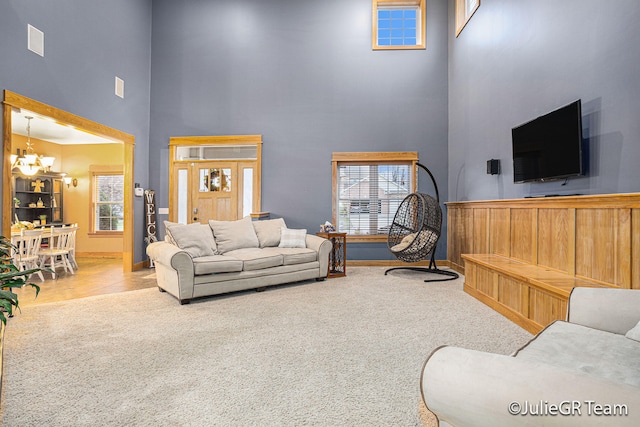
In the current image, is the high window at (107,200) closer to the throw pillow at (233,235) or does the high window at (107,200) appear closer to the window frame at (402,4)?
the throw pillow at (233,235)

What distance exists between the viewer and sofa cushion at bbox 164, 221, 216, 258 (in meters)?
4.22

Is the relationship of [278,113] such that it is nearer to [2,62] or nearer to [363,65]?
[363,65]

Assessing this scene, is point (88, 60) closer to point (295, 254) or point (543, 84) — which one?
point (295, 254)

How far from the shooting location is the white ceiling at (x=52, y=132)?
6.17 meters

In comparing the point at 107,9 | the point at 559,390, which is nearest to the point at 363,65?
the point at 107,9

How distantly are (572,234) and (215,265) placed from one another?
145 inches

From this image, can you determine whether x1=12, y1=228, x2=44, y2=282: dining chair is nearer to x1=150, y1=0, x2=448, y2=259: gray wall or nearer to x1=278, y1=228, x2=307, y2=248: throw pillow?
x1=150, y1=0, x2=448, y2=259: gray wall

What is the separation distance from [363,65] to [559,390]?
6.43 meters

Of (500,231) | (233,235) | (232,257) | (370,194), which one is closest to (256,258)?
(232,257)

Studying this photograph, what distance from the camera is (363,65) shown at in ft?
20.9

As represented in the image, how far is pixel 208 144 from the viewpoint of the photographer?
6.45 metres

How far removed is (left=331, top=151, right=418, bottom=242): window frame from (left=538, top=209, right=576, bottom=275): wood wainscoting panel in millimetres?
2928

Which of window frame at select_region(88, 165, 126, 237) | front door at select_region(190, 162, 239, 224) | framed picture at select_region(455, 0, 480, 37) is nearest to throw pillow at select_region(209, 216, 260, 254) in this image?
front door at select_region(190, 162, 239, 224)

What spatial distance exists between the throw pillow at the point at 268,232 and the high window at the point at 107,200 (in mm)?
4788
